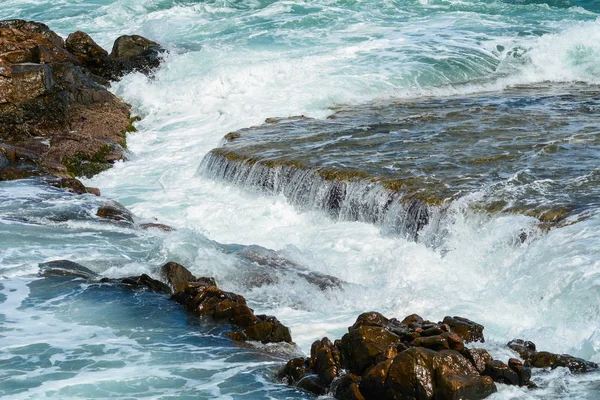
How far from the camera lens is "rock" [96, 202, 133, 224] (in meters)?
12.5

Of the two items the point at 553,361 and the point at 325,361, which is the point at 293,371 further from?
the point at 553,361

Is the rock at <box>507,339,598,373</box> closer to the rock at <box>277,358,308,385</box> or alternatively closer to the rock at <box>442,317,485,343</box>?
the rock at <box>442,317,485,343</box>

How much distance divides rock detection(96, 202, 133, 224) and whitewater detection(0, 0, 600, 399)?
0.21 meters

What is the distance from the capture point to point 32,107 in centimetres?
1728

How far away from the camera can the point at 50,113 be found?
17.5 meters

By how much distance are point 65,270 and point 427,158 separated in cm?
578

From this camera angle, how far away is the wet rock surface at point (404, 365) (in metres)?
6.42

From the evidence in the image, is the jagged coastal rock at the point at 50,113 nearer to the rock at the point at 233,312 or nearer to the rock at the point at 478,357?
the rock at the point at 233,312

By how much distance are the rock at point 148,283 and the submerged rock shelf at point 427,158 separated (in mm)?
3553

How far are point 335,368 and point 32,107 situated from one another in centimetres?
1213

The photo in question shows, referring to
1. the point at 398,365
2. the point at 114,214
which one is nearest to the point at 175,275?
the point at 114,214

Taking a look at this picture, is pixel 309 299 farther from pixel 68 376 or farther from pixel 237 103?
pixel 237 103

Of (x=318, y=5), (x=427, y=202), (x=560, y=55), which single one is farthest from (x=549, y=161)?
(x=318, y=5)

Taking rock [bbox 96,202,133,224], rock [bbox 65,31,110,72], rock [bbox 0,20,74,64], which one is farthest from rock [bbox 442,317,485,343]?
rock [bbox 65,31,110,72]
